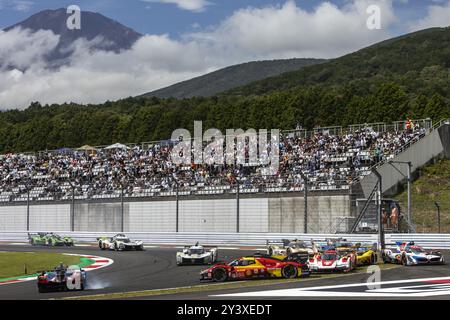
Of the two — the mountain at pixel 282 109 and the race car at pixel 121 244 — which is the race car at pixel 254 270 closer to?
the race car at pixel 121 244

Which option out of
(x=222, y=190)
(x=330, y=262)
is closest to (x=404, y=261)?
(x=330, y=262)

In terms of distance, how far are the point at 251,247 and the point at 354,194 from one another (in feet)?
23.0

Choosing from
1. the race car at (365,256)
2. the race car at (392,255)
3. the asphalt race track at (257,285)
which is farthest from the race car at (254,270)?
the race car at (392,255)

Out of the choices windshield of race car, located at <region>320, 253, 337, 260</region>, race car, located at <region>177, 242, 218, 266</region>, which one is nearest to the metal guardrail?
race car, located at <region>177, 242, 218, 266</region>

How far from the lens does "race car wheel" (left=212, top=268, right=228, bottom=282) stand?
21562 millimetres

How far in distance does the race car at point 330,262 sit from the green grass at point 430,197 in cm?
1677

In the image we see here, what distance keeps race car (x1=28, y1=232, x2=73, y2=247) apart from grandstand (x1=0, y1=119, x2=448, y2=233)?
292cm

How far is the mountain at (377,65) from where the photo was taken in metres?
130

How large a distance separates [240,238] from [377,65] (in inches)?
4542

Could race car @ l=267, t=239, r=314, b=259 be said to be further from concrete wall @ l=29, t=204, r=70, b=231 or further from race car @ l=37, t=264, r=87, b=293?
concrete wall @ l=29, t=204, r=70, b=231

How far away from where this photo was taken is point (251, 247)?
38344 millimetres

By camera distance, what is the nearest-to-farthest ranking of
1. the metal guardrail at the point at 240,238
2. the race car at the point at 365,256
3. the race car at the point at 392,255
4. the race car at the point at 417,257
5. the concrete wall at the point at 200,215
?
the race car at the point at 417,257 < the race car at the point at 365,256 < the race car at the point at 392,255 < the metal guardrail at the point at 240,238 < the concrete wall at the point at 200,215

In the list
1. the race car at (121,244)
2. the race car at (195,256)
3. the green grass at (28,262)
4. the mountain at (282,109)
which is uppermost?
the mountain at (282,109)
